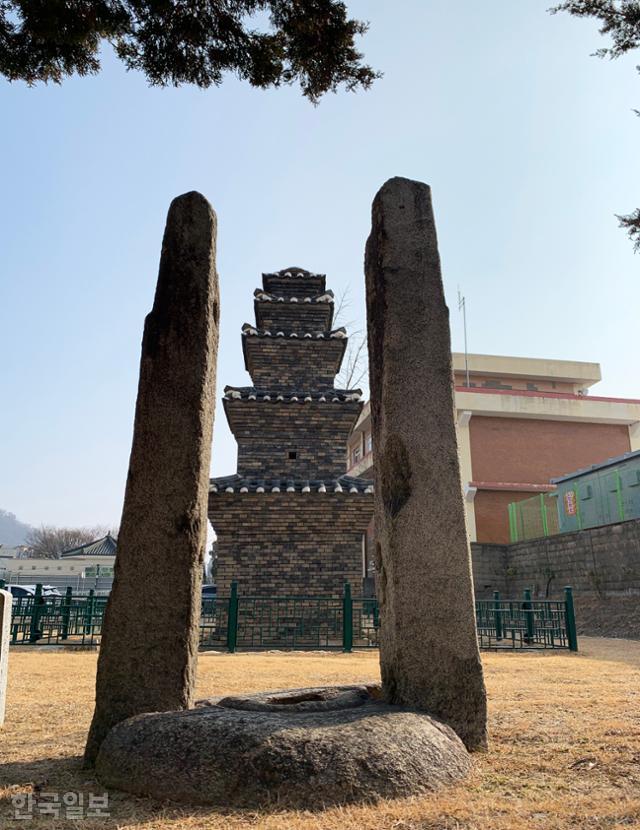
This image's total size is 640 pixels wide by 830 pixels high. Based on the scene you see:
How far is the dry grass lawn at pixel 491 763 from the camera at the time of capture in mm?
2855

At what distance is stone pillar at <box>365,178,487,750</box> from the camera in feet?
13.7

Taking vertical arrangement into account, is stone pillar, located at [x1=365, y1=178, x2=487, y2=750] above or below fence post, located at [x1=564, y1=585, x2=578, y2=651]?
above

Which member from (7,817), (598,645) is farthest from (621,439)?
(7,817)

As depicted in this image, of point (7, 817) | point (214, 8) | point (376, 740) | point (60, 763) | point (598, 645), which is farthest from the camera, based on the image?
point (598, 645)

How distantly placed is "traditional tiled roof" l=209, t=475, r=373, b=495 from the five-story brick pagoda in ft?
0.07

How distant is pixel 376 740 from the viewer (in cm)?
334

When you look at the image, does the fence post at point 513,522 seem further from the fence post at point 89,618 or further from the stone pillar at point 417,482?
the stone pillar at point 417,482

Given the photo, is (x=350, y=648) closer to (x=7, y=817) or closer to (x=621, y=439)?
(x=7, y=817)

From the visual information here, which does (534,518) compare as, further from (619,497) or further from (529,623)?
(529,623)

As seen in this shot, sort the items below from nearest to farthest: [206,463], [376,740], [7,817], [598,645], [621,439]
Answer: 1. [7,817]
2. [376,740]
3. [206,463]
4. [598,645]
5. [621,439]

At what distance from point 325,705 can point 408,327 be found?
107 inches

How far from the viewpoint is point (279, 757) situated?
3.16 meters

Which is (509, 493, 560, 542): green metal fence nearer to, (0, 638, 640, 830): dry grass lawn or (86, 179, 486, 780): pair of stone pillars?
(0, 638, 640, 830): dry grass lawn

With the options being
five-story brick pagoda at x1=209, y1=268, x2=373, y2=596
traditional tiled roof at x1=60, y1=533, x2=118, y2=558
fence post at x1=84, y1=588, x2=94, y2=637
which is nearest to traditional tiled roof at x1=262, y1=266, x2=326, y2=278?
five-story brick pagoda at x1=209, y1=268, x2=373, y2=596
